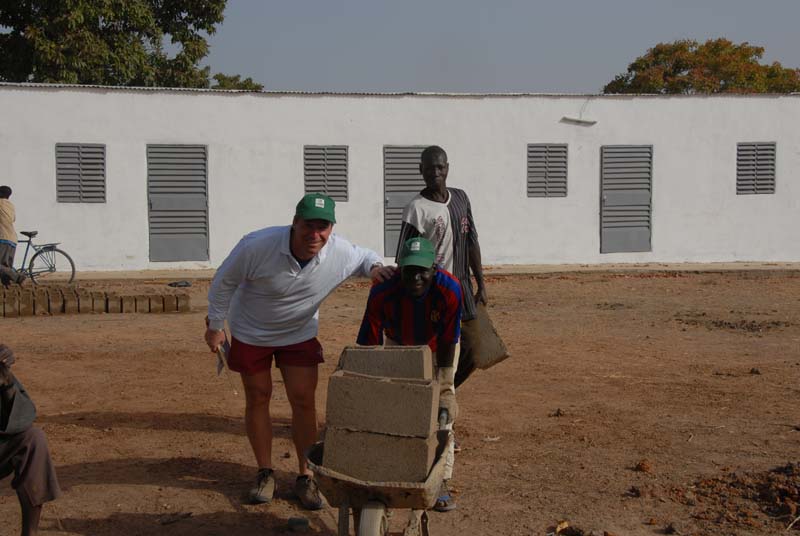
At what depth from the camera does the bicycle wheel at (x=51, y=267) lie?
55.4ft

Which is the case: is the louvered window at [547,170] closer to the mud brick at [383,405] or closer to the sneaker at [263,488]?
the sneaker at [263,488]

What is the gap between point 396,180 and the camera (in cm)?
2047

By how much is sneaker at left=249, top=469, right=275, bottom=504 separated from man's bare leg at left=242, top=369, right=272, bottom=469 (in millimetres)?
58

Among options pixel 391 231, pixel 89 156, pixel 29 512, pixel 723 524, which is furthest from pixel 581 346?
pixel 89 156

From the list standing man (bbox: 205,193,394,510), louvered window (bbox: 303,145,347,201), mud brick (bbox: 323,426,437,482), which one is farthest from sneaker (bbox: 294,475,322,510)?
louvered window (bbox: 303,145,347,201)

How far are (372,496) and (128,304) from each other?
1002cm

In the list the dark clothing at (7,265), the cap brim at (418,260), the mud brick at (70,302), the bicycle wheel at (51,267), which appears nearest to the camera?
the cap brim at (418,260)

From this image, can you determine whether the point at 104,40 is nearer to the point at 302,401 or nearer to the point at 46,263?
the point at 46,263

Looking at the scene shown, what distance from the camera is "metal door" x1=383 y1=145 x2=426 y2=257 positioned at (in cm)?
2042

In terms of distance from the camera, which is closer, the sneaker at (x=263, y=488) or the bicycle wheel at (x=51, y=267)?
the sneaker at (x=263, y=488)

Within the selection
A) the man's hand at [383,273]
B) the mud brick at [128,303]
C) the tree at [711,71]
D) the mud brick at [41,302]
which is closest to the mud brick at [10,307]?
the mud brick at [41,302]

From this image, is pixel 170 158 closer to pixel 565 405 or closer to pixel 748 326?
pixel 748 326

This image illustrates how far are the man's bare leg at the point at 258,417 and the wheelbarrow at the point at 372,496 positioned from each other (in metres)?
1.21

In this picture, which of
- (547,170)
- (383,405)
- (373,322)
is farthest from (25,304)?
(547,170)
